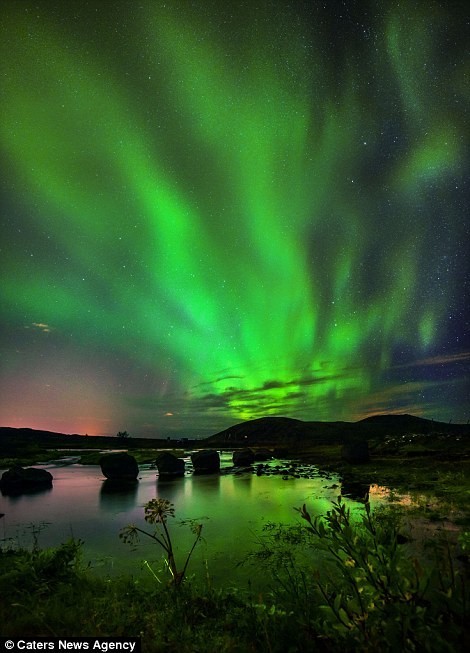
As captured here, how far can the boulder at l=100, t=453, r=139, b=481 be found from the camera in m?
38.7

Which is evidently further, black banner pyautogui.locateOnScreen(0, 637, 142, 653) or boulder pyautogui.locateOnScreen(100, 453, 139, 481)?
boulder pyautogui.locateOnScreen(100, 453, 139, 481)

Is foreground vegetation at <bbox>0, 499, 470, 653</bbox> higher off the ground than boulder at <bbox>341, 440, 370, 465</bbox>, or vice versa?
foreground vegetation at <bbox>0, 499, 470, 653</bbox>

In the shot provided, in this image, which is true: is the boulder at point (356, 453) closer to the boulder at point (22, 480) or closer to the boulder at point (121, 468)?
the boulder at point (121, 468)

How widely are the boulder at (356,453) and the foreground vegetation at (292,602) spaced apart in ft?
104

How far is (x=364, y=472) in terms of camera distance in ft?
111

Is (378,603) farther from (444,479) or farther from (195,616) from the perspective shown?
(444,479)

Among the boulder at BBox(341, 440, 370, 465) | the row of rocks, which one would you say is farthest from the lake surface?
the boulder at BBox(341, 440, 370, 465)

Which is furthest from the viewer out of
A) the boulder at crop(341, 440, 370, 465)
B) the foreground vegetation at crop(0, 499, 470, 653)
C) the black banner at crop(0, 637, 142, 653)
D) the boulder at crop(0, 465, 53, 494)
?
the boulder at crop(341, 440, 370, 465)

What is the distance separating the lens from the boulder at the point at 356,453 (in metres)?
42.3

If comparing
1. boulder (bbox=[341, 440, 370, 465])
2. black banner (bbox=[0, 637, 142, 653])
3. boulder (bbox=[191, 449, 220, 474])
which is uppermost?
black banner (bbox=[0, 637, 142, 653])

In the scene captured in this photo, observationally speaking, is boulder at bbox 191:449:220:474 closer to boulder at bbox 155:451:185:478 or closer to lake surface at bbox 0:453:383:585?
boulder at bbox 155:451:185:478

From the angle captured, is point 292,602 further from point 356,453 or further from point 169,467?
point 356,453

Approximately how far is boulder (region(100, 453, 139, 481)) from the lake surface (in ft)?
8.12

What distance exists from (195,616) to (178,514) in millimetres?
15266
